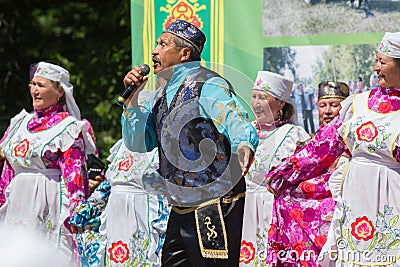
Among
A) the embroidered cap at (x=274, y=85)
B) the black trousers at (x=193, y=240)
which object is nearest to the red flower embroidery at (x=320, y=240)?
the embroidered cap at (x=274, y=85)

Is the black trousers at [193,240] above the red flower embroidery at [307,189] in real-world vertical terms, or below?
above

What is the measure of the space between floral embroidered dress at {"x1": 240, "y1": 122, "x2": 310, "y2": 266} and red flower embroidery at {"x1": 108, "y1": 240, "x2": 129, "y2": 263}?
76 cm

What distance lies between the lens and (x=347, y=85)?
6773 mm

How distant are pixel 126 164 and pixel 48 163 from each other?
518 millimetres

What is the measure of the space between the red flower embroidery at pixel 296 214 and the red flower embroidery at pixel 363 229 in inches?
29.5

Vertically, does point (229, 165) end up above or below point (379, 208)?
above

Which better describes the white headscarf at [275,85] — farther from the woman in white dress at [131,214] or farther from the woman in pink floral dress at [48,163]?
the woman in pink floral dress at [48,163]

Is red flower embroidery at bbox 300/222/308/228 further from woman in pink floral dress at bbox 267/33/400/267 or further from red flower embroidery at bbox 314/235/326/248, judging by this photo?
woman in pink floral dress at bbox 267/33/400/267

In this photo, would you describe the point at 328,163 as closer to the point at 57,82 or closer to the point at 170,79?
the point at 170,79

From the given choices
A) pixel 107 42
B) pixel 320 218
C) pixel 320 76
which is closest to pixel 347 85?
pixel 320 76

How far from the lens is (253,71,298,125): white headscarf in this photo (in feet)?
21.4

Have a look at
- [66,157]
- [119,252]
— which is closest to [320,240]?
[119,252]

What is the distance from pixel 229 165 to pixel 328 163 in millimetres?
1088

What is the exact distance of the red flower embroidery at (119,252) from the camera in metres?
6.39
